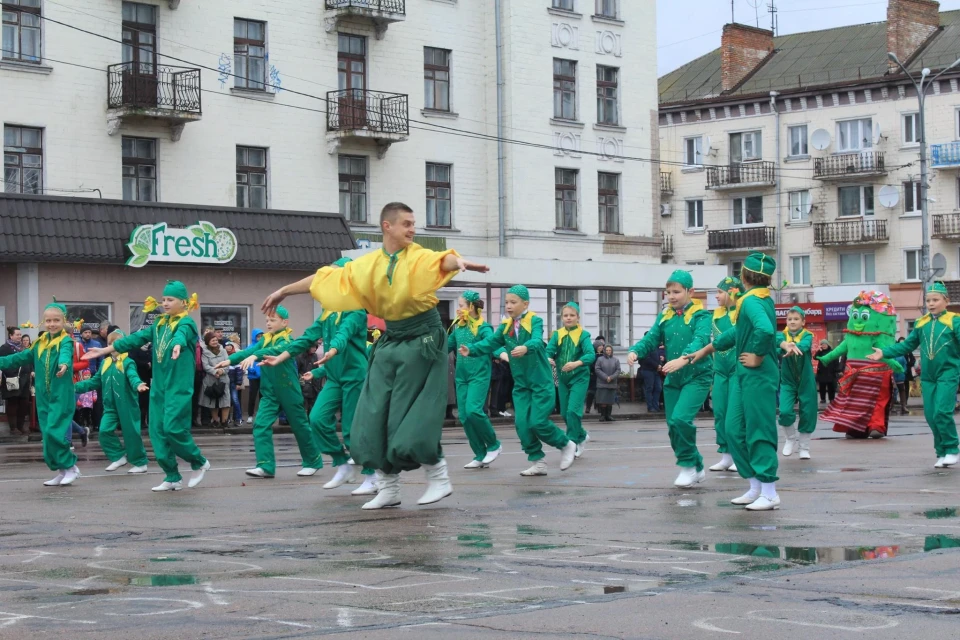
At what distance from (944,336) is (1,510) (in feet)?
30.2

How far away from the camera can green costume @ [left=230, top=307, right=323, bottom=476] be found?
1446 cm

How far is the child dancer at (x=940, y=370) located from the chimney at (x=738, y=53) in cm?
5048

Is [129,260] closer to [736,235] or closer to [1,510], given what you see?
[1,510]

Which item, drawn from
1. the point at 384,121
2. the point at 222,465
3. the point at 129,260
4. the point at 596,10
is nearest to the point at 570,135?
the point at 596,10

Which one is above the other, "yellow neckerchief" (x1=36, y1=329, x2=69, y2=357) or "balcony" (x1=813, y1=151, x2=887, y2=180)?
"balcony" (x1=813, y1=151, x2=887, y2=180)

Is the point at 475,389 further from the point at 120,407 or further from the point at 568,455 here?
the point at 120,407

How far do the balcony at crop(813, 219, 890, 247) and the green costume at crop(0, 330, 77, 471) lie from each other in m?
50.4

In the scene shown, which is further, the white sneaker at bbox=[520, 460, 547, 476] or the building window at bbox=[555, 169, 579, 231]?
the building window at bbox=[555, 169, 579, 231]

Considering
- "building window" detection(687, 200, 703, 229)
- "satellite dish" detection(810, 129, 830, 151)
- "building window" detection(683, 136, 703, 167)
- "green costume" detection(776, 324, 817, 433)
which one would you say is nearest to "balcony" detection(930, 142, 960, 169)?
"satellite dish" detection(810, 129, 830, 151)

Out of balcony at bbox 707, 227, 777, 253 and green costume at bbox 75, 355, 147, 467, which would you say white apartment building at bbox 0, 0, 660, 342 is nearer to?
green costume at bbox 75, 355, 147, 467

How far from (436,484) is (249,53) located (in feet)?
85.1

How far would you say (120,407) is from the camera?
15.9 meters

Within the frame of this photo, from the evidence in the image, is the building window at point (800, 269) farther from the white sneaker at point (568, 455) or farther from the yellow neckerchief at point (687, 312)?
the yellow neckerchief at point (687, 312)

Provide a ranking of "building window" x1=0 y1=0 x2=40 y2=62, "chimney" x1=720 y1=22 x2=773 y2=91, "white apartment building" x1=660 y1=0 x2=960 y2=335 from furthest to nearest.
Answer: "chimney" x1=720 y1=22 x2=773 y2=91 < "white apartment building" x1=660 y1=0 x2=960 y2=335 < "building window" x1=0 y1=0 x2=40 y2=62
